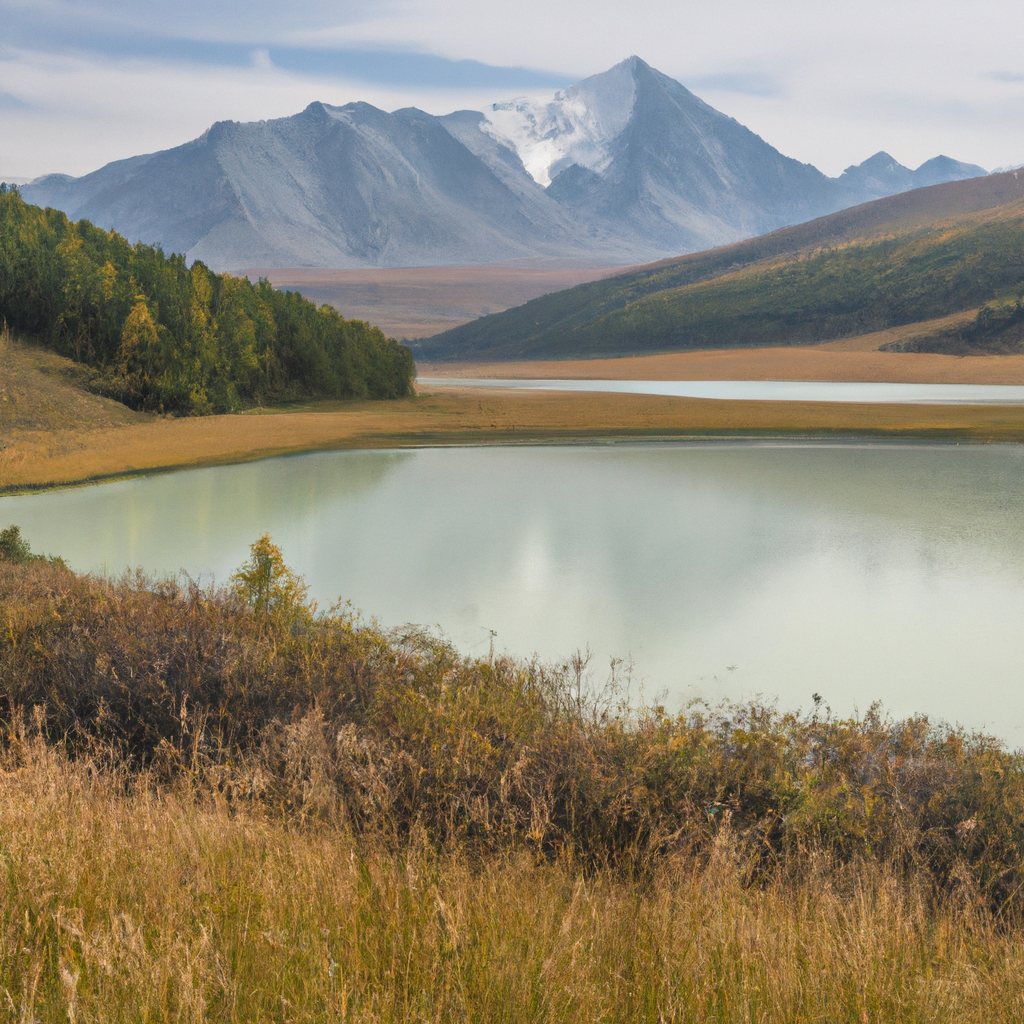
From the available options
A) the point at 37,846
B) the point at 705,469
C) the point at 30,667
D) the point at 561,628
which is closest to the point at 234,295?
the point at 705,469

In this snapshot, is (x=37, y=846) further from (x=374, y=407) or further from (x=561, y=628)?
(x=374, y=407)

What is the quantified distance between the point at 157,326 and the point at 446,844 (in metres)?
48.0

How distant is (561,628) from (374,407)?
4705 centimetres

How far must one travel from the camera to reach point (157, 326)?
48.5 m

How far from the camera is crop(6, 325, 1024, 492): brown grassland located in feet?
112

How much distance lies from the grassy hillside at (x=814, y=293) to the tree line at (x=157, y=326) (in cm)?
9416

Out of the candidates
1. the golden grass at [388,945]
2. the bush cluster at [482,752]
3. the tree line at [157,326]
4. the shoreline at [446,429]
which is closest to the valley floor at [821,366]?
the shoreline at [446,429]

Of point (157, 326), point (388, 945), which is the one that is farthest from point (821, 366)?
point (388, 945)

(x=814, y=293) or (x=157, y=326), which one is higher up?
(x=814, y=293)

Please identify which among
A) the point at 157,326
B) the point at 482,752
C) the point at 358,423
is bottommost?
the point at 482,752

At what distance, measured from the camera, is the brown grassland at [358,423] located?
34.1m

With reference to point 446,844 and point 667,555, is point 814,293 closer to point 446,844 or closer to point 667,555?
point 667,555

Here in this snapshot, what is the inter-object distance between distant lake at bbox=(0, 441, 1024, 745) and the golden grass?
6711mm

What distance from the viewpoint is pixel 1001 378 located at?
277ft
